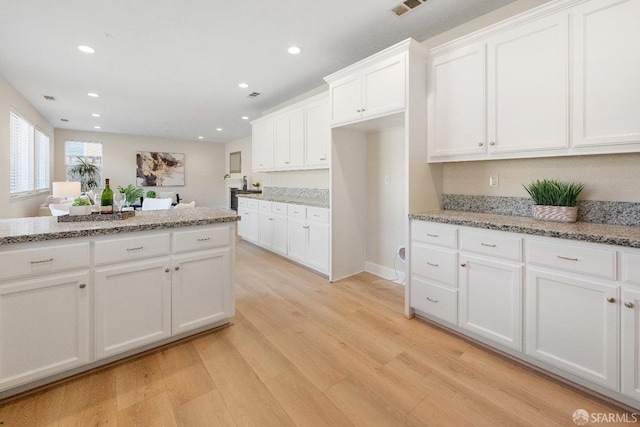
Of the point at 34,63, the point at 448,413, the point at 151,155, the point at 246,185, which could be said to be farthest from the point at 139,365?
the point at 151,155

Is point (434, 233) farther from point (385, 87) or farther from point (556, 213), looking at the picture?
point (385, 87)

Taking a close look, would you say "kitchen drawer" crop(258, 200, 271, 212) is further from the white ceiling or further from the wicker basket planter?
the wicker basket planter

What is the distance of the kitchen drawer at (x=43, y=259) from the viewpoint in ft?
4.98

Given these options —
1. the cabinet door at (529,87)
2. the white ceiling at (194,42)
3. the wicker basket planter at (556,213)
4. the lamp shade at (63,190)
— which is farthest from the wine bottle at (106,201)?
the lamp shade at (63,190)

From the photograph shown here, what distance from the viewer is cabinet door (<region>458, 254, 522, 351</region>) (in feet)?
6.27

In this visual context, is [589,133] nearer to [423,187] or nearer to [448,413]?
[423,187]

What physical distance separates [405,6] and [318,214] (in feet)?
7.37

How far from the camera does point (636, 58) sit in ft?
5.49

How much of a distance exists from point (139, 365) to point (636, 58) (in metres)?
3.48

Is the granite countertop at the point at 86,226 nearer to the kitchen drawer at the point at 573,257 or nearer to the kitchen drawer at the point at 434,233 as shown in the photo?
the kitchen drawer at the point at 434,233

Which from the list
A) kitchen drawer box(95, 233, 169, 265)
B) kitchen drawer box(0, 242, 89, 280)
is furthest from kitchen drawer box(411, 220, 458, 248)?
kitchen drawer box(0, 242, 89, 280)

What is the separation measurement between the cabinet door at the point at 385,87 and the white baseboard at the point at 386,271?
174 cm

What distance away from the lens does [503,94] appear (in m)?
2.19

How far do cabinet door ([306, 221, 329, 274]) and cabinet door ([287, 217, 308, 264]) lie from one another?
3.7 inches
